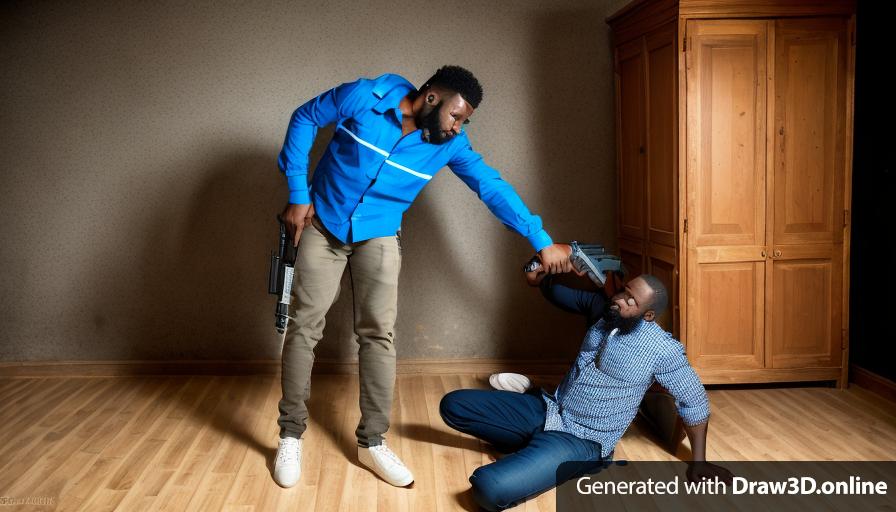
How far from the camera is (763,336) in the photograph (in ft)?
11.4

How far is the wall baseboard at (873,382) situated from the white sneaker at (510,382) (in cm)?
154

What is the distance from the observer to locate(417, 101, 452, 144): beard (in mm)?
2490

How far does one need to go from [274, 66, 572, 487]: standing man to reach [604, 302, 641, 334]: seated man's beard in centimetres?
25

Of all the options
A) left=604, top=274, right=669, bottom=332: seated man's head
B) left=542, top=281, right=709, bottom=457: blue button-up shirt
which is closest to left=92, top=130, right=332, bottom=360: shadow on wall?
left=542, top=281, right=709, bottom=457: blue button-up shirt

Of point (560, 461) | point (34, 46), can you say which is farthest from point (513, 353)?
point (34, 46)

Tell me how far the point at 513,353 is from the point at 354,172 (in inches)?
68.9

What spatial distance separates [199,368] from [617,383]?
7.43ft

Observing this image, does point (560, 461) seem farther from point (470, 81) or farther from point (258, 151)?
point (258, 151)

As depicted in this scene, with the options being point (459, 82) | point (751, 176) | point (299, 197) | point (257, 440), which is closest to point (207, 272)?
point (257, 440)

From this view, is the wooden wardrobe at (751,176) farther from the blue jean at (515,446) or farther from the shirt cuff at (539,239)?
the blue jean at (515,446)

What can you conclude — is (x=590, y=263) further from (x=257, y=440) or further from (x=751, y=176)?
(x=257, y=440)

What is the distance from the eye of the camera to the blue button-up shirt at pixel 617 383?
253 centimetres

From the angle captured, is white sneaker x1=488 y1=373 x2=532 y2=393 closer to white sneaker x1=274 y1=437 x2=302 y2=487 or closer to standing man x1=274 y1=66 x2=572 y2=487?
standing man x1=274 y1=66 x2=572 y2=487

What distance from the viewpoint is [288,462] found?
2588 millimetres
